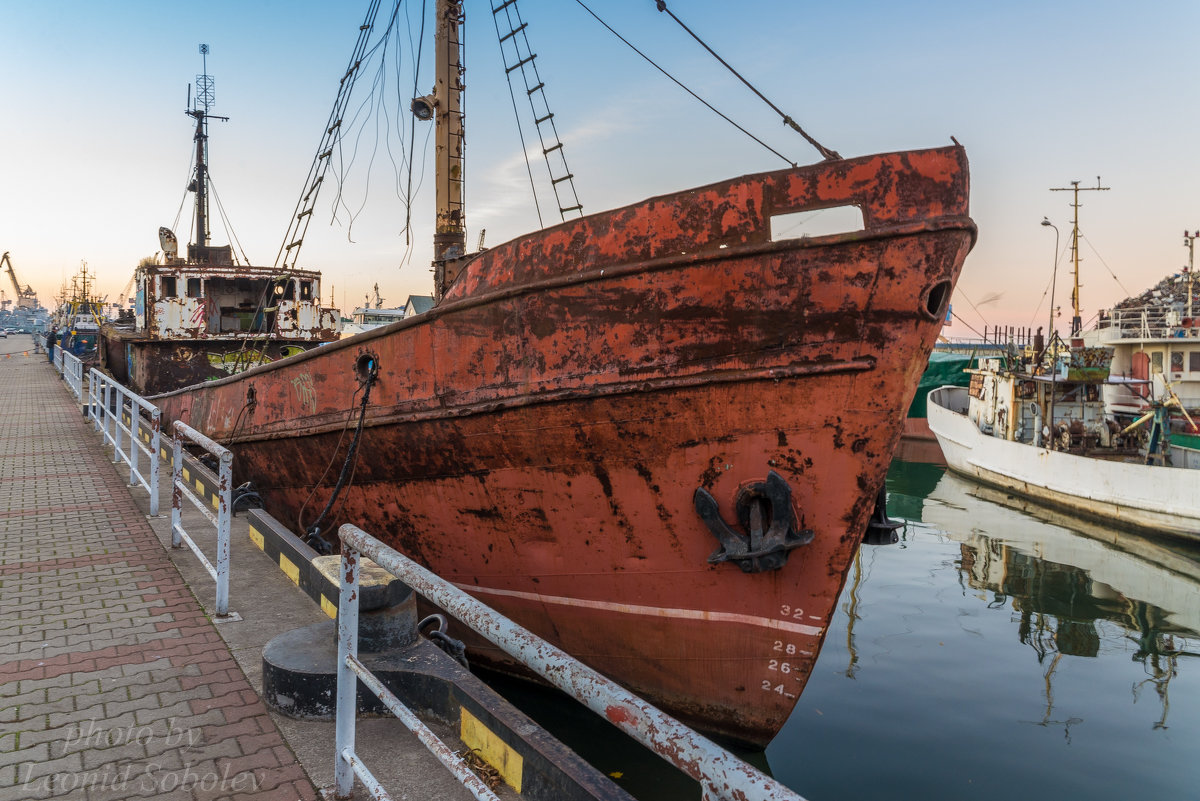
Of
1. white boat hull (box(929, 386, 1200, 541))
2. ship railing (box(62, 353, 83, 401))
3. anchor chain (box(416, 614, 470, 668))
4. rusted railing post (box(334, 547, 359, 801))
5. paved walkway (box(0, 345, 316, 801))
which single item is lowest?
white boat hull (box(929, 386, 1200, 541))

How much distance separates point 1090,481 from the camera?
51.5 ft

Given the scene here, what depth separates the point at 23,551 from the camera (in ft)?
18.1

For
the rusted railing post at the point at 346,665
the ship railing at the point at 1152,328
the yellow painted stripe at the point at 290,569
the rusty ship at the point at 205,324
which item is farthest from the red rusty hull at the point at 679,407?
the ship railing at the point at 1152,328

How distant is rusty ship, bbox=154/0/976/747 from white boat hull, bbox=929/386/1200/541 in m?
13.6

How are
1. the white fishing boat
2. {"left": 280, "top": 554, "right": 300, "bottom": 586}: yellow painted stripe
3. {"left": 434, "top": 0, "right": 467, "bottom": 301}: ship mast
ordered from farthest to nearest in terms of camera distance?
the white fishing boat
{"left": 434, "top": 0, "right": 467, "bottom": 301}: ship mast
{"left": 280, "top": 554, "right": 300, "bottom": 586}: yellow painted stripe

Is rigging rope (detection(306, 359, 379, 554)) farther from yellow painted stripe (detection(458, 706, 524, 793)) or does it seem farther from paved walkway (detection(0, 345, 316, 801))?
yellow painted stripe (detection(458, 706, 524, 793))

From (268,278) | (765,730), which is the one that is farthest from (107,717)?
(268,278)

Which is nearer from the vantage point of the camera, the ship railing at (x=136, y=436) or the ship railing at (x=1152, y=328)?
the ship railing at (x=136, y=436)

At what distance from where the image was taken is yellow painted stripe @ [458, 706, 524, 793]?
252 centimetres

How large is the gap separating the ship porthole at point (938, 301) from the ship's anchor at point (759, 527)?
1.15 m

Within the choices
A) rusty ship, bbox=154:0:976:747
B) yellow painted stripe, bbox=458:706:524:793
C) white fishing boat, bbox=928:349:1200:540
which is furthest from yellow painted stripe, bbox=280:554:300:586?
white fishing boat, bbox=928:349:1200:540

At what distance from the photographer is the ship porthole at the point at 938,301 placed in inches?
146

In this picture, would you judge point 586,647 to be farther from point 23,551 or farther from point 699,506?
point 23,551

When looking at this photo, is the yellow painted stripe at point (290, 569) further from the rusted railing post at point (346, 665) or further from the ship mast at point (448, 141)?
the ship mast at point (448, 141)
